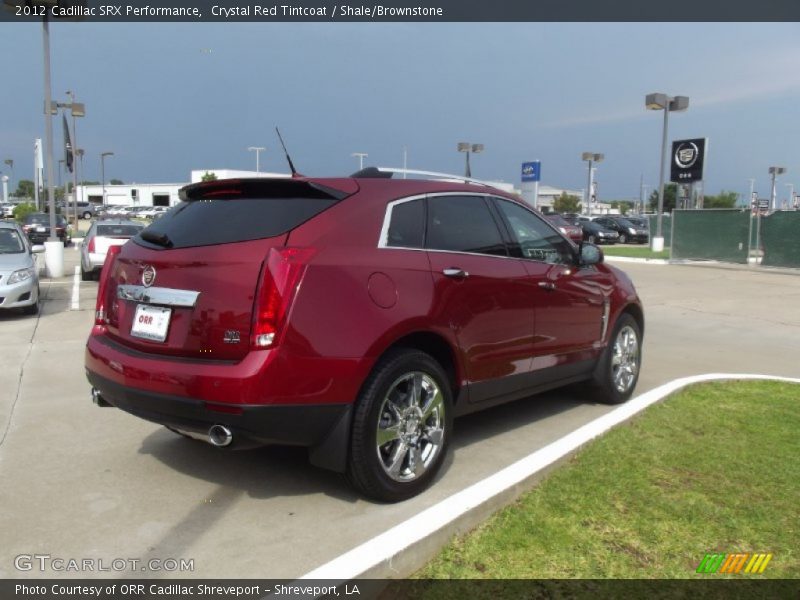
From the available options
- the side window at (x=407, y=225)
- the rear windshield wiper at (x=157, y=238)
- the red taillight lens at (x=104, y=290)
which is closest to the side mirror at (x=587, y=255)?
the side window at (x=407, y=225)

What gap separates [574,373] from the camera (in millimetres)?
5336

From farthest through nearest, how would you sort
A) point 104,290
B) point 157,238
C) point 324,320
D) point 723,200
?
point 723,200 → point 104,290 → point 157,238 → point 324,320

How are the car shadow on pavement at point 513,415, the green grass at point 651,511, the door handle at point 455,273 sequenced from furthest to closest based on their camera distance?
the car shadow on pavement at point 513,415
the door handle at point 455,273
the green grass at point 651,511

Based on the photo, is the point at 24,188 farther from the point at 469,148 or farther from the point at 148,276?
the point at 148,276

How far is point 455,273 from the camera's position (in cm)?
409

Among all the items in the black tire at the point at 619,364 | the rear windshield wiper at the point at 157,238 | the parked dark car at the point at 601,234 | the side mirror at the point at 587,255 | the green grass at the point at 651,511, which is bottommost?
the green grass at the point at 651,511

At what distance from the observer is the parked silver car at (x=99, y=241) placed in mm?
15469

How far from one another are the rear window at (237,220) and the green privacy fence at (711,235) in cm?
2125

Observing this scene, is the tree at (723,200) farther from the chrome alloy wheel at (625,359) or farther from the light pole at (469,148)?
the chrome alloy wheel at (625,359)

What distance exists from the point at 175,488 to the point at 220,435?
86cm

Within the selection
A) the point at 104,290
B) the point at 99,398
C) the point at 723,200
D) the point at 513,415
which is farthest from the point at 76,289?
the point at 723,200

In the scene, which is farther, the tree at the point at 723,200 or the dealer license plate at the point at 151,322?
the tree at the point at 723,200

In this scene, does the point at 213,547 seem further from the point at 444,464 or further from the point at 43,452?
the point at 43,452

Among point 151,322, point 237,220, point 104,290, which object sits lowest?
point 151,322
